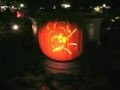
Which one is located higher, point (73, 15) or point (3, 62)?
point (73, 15)

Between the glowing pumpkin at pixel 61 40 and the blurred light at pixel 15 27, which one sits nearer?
the glowing pumpkin at pixel 61 40

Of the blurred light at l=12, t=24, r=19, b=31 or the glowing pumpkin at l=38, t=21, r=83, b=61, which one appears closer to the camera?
the glowing pumpkin at l=38, t=21, r=83, b=61

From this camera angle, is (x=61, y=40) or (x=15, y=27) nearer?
(x=61, y=40)

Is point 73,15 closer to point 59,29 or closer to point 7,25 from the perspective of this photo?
point 59,29

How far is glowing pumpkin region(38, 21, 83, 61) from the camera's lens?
272 inches

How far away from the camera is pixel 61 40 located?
22.7 ft

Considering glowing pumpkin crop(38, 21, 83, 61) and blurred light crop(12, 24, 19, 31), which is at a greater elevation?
glowing pumpkin crop(38, 21, 83, 61)

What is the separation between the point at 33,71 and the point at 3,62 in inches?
58.0

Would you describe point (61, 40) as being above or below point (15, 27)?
above

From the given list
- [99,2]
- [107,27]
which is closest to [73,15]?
[107,27]

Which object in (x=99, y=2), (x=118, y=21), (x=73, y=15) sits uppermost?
(x=73, y=15)

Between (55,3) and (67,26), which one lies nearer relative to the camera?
(67,26)

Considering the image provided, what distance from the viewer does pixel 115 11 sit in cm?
1421

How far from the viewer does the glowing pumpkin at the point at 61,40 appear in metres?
6.90
